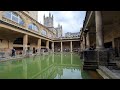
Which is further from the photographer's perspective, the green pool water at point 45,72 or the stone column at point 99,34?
the stone column at point 99,34

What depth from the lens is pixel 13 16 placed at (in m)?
22.5

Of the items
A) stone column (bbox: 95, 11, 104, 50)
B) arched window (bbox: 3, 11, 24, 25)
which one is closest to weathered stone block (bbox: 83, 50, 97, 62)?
stone column (bbox: 95, 11, 104, 50)

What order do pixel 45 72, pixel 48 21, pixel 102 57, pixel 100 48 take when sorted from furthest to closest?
pixel 48 21 → pixel 100 48 → pixel 102 57 → pixel 45 72

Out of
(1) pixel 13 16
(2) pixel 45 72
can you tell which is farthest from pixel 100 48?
(1) pixel 13 16

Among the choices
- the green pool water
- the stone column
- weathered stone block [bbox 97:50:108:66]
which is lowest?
the green pool water

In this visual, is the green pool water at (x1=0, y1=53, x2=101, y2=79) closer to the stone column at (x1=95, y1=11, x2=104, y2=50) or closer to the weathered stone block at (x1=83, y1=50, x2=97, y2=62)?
the weathered stone block at (x1=83, y1=50, x2=97, y2=62)

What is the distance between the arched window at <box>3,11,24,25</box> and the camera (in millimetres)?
20527

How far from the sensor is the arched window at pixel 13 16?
2053cm

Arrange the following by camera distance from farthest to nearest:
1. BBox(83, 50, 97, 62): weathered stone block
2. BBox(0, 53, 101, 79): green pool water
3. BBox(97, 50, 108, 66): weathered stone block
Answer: BBox(83, 50, 97, 62): weathered stone block < BBox(97, 50, 108, 66): weathered stone block < BBox(0, 53, 101, 79): green pool water

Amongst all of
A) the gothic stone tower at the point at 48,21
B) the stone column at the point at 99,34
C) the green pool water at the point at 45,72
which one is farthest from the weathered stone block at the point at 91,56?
the gothic stone tower at the point at 48,21

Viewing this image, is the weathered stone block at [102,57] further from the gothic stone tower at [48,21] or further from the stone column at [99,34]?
the gothic stone tower at [48,21]

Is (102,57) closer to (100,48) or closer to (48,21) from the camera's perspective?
(100,48)
